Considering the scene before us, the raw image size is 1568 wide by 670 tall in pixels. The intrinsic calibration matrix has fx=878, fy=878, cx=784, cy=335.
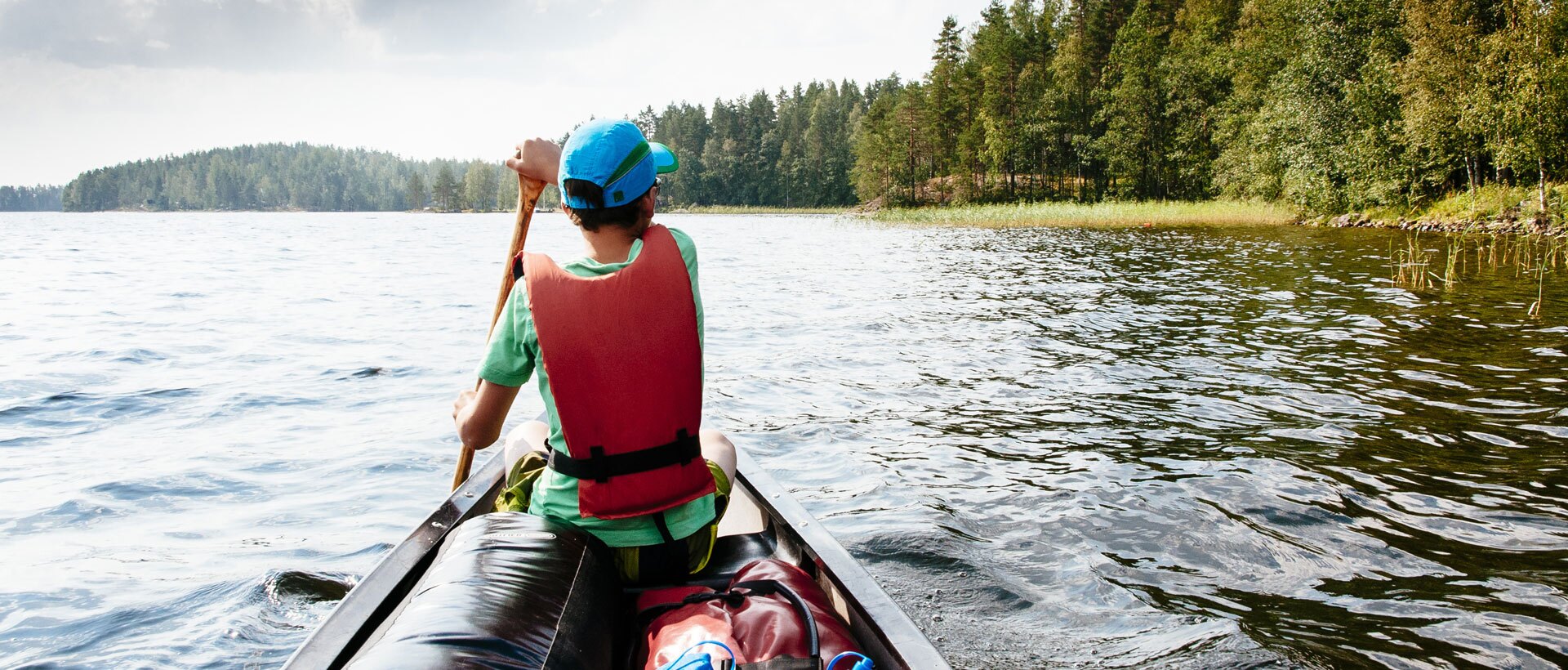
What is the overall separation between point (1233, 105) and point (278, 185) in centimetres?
16917

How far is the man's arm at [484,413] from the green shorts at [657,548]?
9.9 inches

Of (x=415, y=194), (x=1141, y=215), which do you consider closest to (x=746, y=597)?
(x=1141, y=215)

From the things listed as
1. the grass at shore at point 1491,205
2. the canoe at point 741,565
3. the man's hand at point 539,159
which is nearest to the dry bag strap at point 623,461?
the canoe at point 741,565

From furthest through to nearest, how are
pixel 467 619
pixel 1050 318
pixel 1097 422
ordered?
1. pixel 1050 318
2. pixel 1097 422
3. pixel 467 619

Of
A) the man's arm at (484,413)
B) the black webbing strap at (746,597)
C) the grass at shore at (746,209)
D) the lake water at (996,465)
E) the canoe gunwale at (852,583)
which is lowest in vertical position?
the lake water at (996,465)

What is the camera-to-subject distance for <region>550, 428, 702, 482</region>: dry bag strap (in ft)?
7.46

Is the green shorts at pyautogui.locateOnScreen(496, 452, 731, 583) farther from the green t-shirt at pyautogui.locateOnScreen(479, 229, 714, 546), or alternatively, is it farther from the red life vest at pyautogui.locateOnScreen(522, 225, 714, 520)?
the red life vest at pyautogui.locateOnScreen(522, 225, 714, 520)

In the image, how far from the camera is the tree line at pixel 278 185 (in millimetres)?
137750

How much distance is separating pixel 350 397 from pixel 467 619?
24.7 feet

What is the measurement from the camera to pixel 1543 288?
12.7 m

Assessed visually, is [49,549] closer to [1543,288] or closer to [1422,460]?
[1422,460]

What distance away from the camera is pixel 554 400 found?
2246mm

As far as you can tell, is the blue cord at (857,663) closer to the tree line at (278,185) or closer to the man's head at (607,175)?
the man's head at (607,175)

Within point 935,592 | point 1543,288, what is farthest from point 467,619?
point 1543,288
